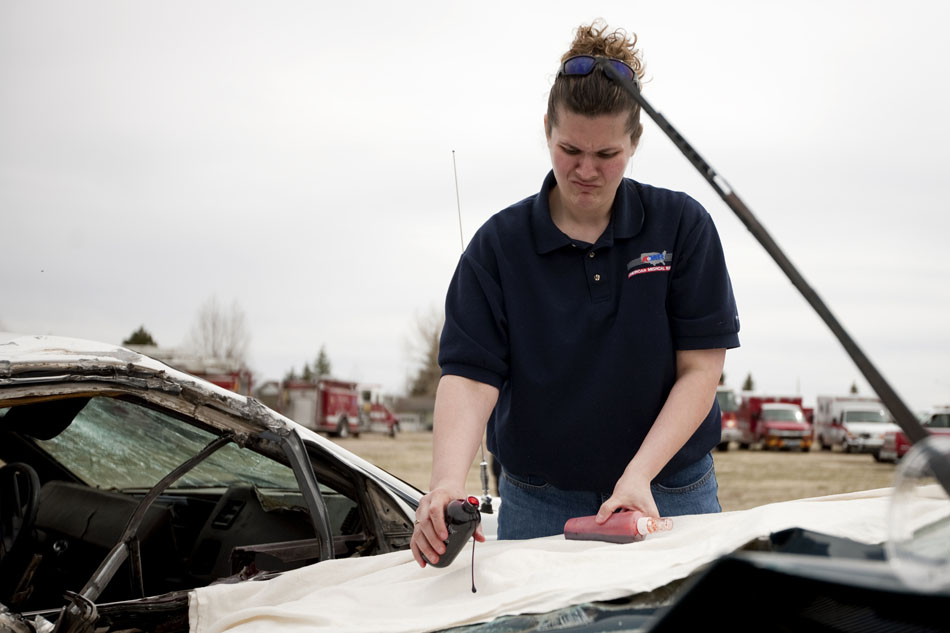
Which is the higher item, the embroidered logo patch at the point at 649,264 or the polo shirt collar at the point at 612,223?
the polo shirt collar at the point at 612,223

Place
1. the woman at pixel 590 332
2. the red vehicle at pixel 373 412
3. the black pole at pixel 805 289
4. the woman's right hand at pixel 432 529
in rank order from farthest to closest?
the red vehicle at pixel 373 412, the woman at pixel 590 332, the woman's right hand at pixel 432 529, the black pole at pixel 805 289

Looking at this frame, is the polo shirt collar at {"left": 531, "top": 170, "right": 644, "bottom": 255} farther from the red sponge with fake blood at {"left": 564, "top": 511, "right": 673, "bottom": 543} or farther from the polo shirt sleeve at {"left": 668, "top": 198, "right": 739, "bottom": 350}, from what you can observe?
the red sponge with fake blood at {"left": 564, "top": 511, "right": 673, "bottom": 543}

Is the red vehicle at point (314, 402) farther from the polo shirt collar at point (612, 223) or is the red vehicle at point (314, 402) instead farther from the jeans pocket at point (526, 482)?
the polo shirt collar at point (612, 223)

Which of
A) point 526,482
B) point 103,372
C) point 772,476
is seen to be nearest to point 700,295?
point 526,482

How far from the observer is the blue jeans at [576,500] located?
221cm

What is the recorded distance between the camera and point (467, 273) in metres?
2.27

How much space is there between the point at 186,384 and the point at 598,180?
49.8 inches

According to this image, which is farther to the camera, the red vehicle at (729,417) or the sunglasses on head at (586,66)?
the red vehicle at (729,417)

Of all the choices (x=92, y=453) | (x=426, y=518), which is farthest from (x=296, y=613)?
(x=92, y=453)

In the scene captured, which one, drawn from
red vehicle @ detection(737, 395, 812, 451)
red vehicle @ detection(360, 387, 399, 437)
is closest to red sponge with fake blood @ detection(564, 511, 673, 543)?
red vehicle @ detection(737, 395, 812, 451)

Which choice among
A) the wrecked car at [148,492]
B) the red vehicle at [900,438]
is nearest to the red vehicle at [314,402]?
the red vehicle at [900,438]

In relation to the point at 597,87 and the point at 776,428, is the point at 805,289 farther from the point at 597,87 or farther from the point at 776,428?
the point at 776,428

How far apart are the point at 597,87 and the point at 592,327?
578 mm

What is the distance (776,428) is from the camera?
981 inches
